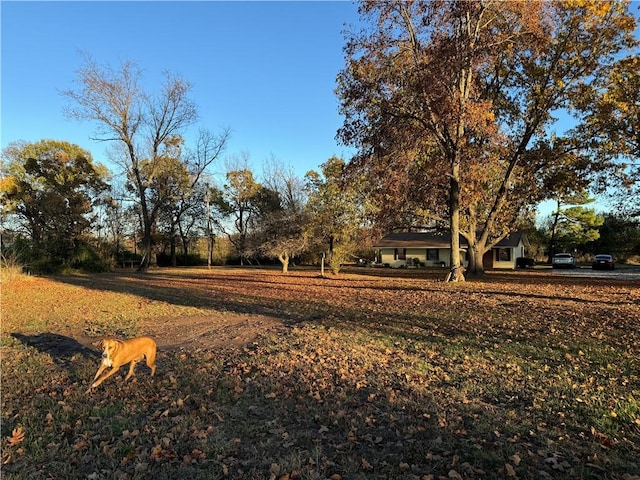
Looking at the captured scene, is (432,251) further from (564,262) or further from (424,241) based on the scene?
(564,262)

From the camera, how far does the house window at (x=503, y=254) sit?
137ft

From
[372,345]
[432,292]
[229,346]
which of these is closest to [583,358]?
[372,345]

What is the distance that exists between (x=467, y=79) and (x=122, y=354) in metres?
18.8

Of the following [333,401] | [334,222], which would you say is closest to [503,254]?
[334,222]

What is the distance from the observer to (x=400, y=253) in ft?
153

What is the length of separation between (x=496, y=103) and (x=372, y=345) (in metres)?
19.2

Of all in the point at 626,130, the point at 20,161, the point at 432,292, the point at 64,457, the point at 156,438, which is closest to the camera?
the point at 64,457

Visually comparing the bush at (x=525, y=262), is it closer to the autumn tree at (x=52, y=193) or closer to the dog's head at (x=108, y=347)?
the autumn tree at (x=52, y=193)

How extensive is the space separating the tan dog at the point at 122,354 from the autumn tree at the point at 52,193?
26744mm

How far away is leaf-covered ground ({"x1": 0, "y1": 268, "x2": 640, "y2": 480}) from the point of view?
3.33m

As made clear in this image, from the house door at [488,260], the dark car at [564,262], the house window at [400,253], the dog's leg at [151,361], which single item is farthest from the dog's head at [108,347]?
the house window at [400,253]

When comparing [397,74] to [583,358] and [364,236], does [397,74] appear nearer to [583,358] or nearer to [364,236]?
[364,236]

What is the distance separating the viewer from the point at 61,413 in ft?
14.2

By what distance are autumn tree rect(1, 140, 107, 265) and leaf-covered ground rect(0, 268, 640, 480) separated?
879 inches
